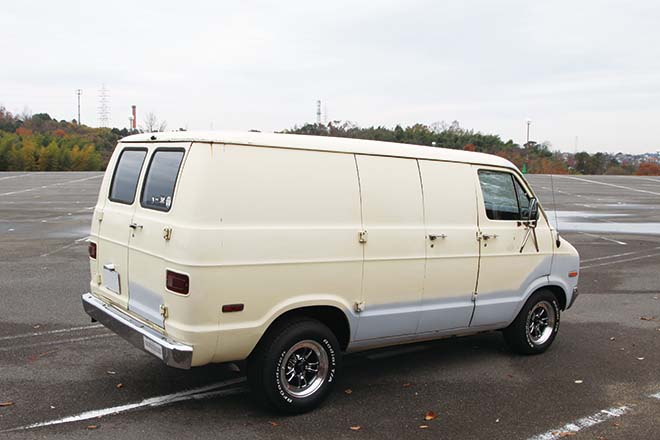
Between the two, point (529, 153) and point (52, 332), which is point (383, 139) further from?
point (52, 332)

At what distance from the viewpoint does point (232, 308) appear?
446cm

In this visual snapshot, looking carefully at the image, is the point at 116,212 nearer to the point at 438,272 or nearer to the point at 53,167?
the point at 438,272

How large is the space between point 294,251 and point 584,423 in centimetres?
262

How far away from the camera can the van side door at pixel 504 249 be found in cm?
606

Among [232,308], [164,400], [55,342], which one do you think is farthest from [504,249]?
[55,342]

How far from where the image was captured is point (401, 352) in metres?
6.71

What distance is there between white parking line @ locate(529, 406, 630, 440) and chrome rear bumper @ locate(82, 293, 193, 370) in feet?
8.55

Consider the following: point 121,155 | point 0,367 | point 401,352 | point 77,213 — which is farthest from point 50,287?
point 77,213

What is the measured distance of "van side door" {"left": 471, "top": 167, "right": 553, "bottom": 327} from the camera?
606cm

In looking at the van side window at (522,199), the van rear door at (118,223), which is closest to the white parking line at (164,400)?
the van rear door at (118,223)

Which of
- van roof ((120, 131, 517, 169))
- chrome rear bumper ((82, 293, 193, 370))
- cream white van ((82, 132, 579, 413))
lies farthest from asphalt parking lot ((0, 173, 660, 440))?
van roof ((120, 131, 517, 169))

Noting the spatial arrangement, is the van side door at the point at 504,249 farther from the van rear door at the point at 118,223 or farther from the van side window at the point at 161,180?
the van rear door at the point at 118,223

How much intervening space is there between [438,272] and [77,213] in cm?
1735

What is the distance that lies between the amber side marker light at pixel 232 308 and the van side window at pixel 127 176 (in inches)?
54.3
